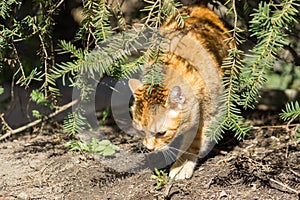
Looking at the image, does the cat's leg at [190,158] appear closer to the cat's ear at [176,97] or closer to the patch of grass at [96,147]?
the cat's ear at [176,97]

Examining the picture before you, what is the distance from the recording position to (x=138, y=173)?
3.07 metres

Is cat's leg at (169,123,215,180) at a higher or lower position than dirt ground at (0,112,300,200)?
higher

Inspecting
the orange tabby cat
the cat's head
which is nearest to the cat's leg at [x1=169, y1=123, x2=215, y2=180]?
the orange tabby cat

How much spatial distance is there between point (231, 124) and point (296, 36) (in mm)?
1534

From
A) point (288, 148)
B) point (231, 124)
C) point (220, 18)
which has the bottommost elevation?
point (288, 148)

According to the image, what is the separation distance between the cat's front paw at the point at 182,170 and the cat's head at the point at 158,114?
23 cm

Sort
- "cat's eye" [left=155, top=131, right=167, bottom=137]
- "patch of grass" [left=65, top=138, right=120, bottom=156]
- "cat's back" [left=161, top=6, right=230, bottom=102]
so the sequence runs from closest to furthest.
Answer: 1. "cat's eye" [left=155, top=131, right=167, bottom=137]
2. "cat's back" [left=161, top=6, right=230, bottom=102]
3. "patch of grass" [left=65, top=138, right=120, bottom=156]

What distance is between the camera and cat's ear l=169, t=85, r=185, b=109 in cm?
270

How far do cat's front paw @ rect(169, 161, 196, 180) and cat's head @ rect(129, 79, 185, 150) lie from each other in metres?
0.23

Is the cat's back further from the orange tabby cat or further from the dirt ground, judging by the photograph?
the dirt ground

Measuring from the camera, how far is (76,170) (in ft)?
10.3

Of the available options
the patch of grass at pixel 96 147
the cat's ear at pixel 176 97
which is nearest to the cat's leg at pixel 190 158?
the cat's ear at pixel 176 97

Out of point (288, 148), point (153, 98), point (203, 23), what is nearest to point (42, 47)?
point (153, 98)

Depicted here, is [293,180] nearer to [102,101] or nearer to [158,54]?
[158,54]
